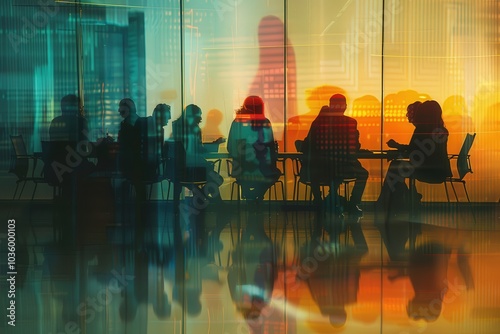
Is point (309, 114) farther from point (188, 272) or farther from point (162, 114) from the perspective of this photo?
point (188, 272)

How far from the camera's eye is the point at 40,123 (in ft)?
22.9

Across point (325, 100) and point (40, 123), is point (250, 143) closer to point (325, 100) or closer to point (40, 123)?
point (325, 100)

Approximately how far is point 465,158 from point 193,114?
3.13 meters

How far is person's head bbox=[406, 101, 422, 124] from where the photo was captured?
7.12m

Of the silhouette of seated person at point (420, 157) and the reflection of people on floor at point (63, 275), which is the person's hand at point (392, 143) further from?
the reflection of people on floor at point (63, 275)

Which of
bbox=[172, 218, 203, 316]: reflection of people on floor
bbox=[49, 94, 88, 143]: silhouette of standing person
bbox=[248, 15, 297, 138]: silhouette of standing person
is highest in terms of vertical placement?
bbox=[248, 15, 297, 138]: silhouette of standing person

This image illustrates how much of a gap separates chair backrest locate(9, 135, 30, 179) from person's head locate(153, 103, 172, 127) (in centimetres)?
150

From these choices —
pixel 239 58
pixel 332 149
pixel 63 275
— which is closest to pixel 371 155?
pixel 332 149

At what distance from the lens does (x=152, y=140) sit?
7.01 metres

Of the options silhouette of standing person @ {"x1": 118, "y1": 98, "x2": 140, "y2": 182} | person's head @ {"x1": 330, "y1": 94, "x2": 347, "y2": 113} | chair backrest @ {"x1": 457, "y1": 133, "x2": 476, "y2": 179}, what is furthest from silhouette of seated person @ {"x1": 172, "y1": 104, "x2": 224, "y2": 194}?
chair backrest @ {"x1": 457, "y1": 133, "x2": 476, "y2": 179}

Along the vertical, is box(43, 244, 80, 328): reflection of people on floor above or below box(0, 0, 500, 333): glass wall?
below

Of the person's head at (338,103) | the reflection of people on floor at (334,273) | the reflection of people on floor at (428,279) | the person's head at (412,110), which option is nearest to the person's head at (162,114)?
the person's head at (338,103)

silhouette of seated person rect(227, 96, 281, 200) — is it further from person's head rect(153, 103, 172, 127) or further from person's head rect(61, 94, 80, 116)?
person's head rect(61, 94, 80, 116)

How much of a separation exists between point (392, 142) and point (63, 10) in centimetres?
394
